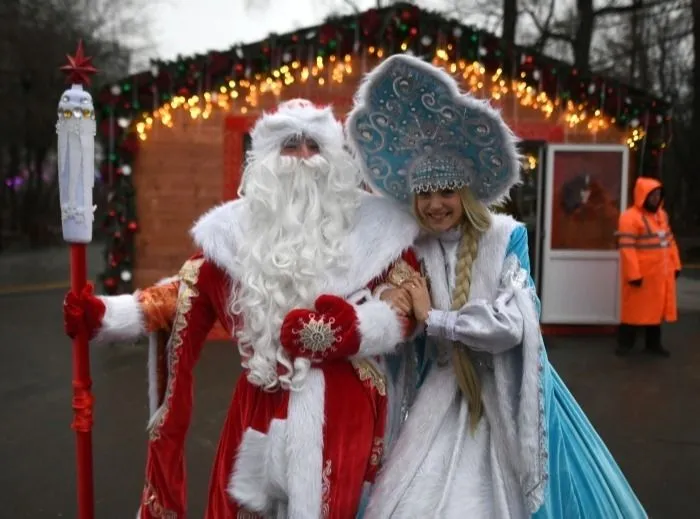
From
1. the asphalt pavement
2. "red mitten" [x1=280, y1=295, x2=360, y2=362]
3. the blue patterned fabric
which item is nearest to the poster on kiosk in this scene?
the asphalt pavement

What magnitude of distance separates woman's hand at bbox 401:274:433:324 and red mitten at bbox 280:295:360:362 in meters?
0.23

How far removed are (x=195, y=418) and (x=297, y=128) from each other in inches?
135

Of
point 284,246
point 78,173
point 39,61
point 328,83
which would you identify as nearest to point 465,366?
point 284,246

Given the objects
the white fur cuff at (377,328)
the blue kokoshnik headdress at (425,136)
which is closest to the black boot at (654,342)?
the blue kokoshnik headdress at (425,136)

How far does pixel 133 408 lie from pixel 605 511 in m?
4.06

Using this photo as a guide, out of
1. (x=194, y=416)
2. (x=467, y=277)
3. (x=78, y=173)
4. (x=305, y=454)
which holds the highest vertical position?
(x=78, y=173)

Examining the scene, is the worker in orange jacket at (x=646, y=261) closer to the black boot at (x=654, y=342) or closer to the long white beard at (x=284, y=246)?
the black boot at (x=654, y=342)

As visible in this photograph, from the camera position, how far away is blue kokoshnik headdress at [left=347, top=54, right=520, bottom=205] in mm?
2361

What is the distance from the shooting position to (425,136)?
2480mm

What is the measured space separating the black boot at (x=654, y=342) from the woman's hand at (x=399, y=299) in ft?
18.8

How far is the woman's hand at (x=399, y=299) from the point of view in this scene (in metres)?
2.36

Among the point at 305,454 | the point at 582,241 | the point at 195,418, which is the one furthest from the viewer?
the point at 582,241

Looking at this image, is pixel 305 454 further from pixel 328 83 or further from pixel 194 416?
pixel 328 83

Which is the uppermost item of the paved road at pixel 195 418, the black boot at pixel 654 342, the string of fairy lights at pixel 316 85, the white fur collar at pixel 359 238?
the string of fairy lights at pixel 316 85
